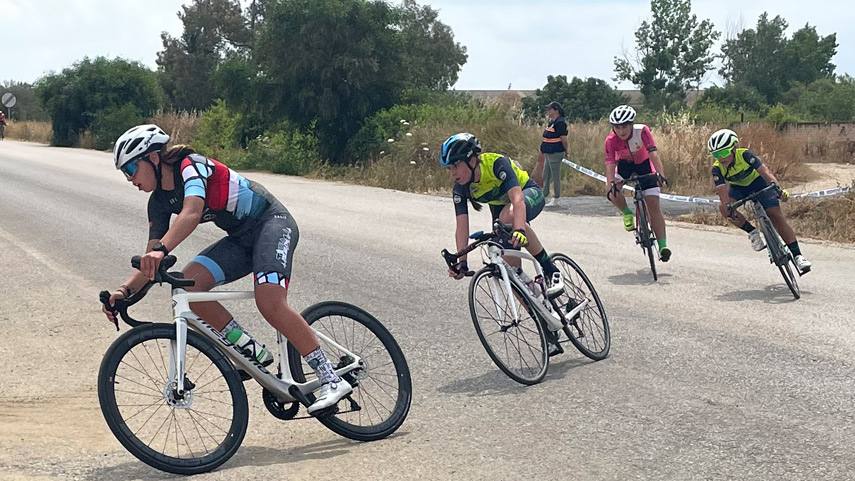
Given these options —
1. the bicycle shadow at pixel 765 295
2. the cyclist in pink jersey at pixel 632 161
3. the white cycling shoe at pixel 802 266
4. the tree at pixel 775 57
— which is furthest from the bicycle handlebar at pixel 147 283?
the tree at pixel 775 57

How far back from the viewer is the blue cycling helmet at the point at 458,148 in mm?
7211

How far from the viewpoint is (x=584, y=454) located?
550cm

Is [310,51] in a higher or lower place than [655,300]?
higher

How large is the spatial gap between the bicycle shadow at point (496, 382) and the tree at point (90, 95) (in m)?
44.2

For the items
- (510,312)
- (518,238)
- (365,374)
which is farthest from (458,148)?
(365,374)

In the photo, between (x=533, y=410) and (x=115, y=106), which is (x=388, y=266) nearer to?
(x=533, y=410)

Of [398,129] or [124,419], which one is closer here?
[124,419]

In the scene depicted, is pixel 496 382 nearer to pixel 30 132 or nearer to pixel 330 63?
pixel 330 63

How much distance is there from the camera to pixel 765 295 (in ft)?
32.8

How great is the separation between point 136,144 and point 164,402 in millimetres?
1388

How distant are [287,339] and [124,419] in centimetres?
95

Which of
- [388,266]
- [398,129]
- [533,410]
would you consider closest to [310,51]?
[398,129]

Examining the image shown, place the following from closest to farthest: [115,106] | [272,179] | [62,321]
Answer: [62,321]
[272,179]
[115,106]

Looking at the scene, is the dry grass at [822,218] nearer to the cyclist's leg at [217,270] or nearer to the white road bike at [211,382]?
the white road bike at [211,382]
